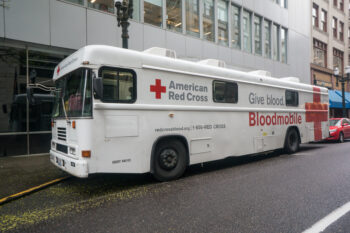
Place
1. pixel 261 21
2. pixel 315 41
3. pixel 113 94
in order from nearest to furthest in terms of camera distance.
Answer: pixel 113 94 < pixel 261 21 < pixel 315 41

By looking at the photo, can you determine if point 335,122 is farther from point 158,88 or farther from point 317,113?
point 158,88

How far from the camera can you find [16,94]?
Answer: 9914 mm

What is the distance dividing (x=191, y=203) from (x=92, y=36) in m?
9.24

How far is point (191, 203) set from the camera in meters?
4.44

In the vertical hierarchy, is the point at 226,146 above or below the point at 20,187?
above

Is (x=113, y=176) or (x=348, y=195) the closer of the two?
(x=348, y=195)

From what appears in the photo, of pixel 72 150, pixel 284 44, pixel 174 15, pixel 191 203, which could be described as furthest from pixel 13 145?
pixel 284 44

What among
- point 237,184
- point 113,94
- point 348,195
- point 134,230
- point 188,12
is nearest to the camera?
point 134,230

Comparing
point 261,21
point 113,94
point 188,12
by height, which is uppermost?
point 261,21

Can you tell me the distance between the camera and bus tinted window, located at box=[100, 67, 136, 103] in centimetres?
511

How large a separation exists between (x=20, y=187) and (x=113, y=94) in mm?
3117

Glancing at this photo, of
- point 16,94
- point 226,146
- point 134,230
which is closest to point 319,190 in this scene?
point 226,146

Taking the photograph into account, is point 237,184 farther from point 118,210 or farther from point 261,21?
point 261,21

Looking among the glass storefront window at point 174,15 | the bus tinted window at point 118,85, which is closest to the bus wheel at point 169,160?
the bus tinted window at point 118,85
